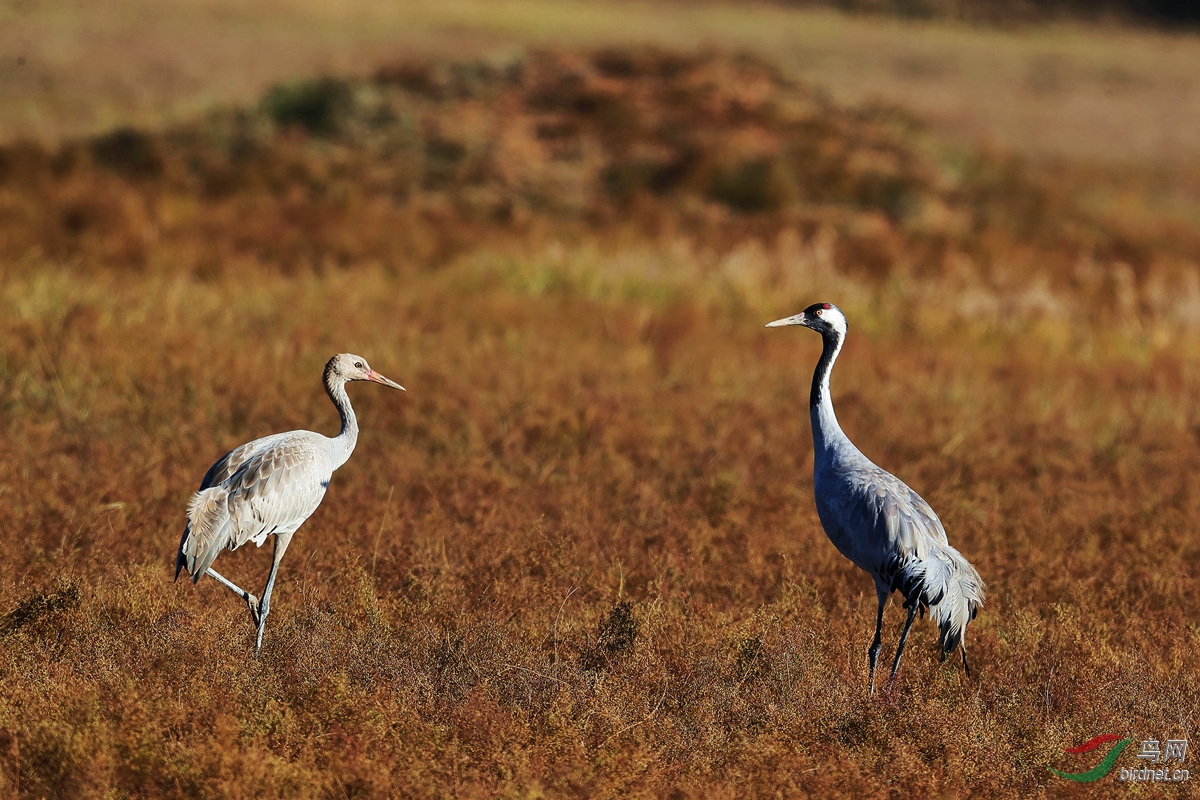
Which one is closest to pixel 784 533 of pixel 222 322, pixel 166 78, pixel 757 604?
pixel 757 604

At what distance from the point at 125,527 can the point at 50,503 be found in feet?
1.86

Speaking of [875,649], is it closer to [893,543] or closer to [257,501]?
[893,543]

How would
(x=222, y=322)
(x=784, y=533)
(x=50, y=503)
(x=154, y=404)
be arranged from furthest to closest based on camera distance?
(x=222, y=322)
(x=154, y=404)
(x=784, y=533)
(x=50, y=503)

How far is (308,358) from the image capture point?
34.2 feet

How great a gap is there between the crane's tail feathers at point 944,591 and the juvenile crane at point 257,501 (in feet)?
8.94

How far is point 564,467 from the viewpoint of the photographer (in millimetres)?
8602

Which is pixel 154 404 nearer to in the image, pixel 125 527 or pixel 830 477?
pixel 125 527

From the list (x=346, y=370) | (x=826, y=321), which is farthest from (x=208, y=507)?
(x=826, y=321)

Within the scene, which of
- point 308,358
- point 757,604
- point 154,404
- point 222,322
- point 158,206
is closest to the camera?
point 757,604

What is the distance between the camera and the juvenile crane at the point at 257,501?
554 centimetres

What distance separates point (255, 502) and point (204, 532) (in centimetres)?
26

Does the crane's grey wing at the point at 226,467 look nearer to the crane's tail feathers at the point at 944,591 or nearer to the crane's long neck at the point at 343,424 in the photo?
the crane's long neck at the point at 343,424

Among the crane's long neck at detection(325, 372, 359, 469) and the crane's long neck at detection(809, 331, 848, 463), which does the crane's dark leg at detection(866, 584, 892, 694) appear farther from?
the crane's long neck at detection(325, 372, 359, 469)

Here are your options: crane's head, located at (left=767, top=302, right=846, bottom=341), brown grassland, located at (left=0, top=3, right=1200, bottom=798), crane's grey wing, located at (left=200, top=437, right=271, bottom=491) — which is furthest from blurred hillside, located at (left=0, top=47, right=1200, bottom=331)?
crane's head, located at (left=767, top=302, right=846, bottom=341)
